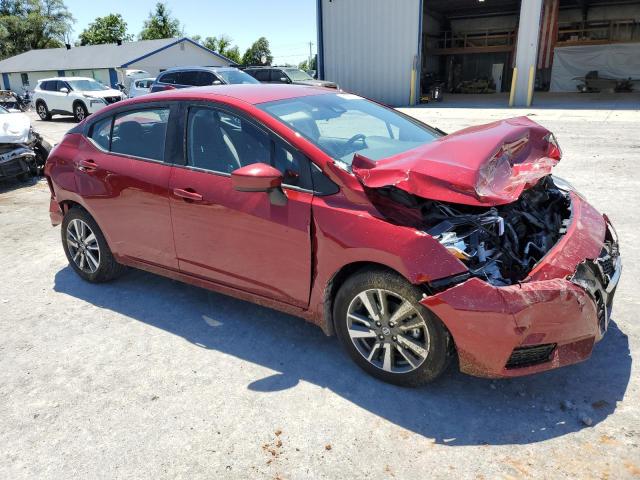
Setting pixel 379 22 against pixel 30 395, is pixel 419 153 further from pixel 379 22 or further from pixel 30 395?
pixel 379 22

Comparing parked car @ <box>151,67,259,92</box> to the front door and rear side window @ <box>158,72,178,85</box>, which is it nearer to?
rear side window @ <box>158,72,178,85</box>

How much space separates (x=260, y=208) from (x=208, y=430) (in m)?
1.34

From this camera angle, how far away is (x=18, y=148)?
880 cm

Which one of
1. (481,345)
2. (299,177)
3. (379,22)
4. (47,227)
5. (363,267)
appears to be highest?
(379,22)

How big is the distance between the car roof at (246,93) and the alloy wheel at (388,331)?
1588 mm

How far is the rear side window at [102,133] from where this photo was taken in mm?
4258

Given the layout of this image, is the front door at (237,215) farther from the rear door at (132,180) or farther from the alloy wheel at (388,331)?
the alloy wheel at (388,331)

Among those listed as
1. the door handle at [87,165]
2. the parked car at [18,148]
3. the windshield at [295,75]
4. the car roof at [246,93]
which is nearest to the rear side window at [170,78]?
the windshield at [295,75]

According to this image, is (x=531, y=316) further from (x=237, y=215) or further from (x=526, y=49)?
(x=526, y=49)

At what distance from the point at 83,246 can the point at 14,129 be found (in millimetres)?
5790

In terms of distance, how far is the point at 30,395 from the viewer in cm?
309

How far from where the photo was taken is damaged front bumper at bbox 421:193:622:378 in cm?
246

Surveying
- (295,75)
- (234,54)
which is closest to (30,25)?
(234,54)

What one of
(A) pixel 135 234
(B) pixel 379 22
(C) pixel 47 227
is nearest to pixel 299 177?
(A) pixel 135 234
